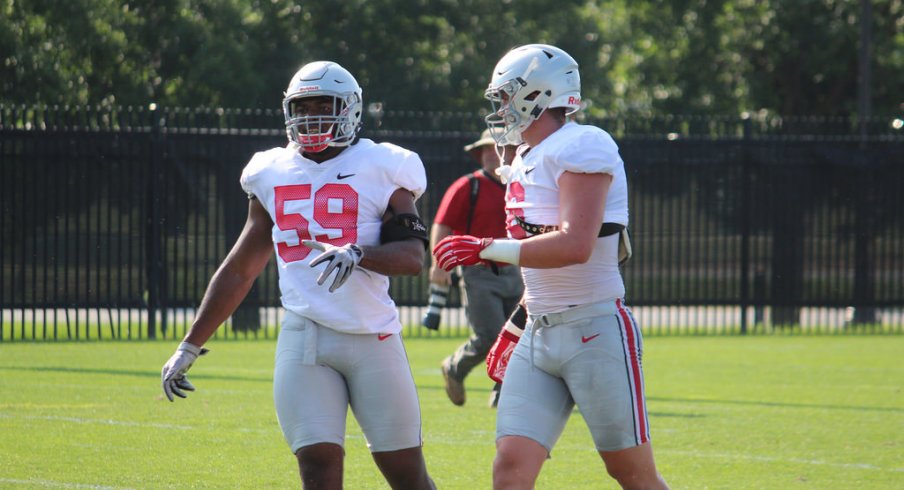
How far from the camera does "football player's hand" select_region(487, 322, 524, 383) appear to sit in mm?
5062

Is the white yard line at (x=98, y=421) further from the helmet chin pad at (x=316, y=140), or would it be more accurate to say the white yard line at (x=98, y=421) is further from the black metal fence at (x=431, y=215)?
the black metal fence at (x=431, y=215)

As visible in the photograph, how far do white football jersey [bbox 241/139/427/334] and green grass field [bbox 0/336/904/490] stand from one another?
83.5 inches

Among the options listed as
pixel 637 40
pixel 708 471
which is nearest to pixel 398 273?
pixel 708 471

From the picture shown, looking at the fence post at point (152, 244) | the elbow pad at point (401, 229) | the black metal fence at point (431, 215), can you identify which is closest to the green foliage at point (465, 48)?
the black metal fence at point (431, 215)

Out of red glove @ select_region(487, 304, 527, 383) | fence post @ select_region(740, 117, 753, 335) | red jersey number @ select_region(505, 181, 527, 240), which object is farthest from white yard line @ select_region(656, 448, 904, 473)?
fence post @ select_region(740, 117, 753, 335)

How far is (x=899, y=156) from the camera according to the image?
670 inches

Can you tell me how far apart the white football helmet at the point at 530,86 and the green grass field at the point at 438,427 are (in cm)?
265

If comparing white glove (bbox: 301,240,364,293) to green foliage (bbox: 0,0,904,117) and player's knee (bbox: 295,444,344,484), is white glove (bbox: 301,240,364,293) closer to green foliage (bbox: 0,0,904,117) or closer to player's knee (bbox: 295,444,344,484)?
player's knee (bbox: 295,444,344,484)

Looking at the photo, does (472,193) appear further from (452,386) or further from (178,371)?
(178,371)

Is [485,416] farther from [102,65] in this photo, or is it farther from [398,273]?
[102,65]

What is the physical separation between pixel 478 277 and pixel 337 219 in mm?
4856

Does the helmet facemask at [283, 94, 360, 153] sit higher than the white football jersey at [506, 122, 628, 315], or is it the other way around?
the helmet facemask at [283, 94, 360, 153]

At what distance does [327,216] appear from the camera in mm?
4895

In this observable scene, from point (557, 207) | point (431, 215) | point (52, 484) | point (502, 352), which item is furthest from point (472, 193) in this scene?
point (431, 215)
